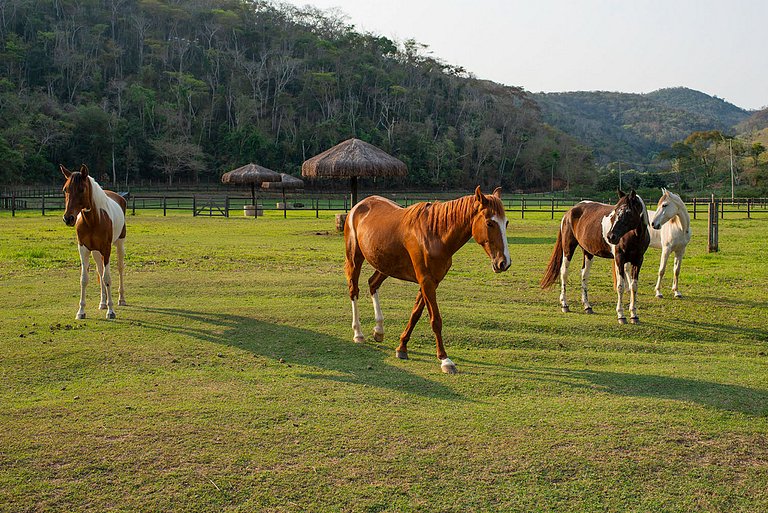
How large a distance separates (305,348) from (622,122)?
173528mm

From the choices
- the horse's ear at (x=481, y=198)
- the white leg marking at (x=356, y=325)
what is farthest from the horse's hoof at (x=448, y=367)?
the horse's ear at (x=481, y=198)

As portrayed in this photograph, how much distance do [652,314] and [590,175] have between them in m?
78.6

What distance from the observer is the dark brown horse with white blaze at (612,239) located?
7.64 meters

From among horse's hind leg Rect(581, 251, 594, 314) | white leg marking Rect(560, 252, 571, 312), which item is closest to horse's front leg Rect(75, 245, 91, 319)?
white leg marking Rect(560, 252, 571, 312)

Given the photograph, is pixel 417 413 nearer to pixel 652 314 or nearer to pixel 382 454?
pixel 382 454

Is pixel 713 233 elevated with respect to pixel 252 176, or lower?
lower

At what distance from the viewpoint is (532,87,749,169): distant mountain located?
123062 millimetres

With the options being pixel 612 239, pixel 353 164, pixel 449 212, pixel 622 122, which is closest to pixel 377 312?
pixel 449 212

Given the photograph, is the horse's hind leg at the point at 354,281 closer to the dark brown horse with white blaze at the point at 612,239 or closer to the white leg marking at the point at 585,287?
the dark brown horse with white blaze at the point at 612,239

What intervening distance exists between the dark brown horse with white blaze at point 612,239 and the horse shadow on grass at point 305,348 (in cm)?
311

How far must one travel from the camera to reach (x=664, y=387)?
5.21 metres

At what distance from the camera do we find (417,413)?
4527 millimetres

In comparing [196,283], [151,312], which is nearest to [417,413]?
[151,312]

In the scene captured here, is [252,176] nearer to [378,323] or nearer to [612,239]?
[612,239]
